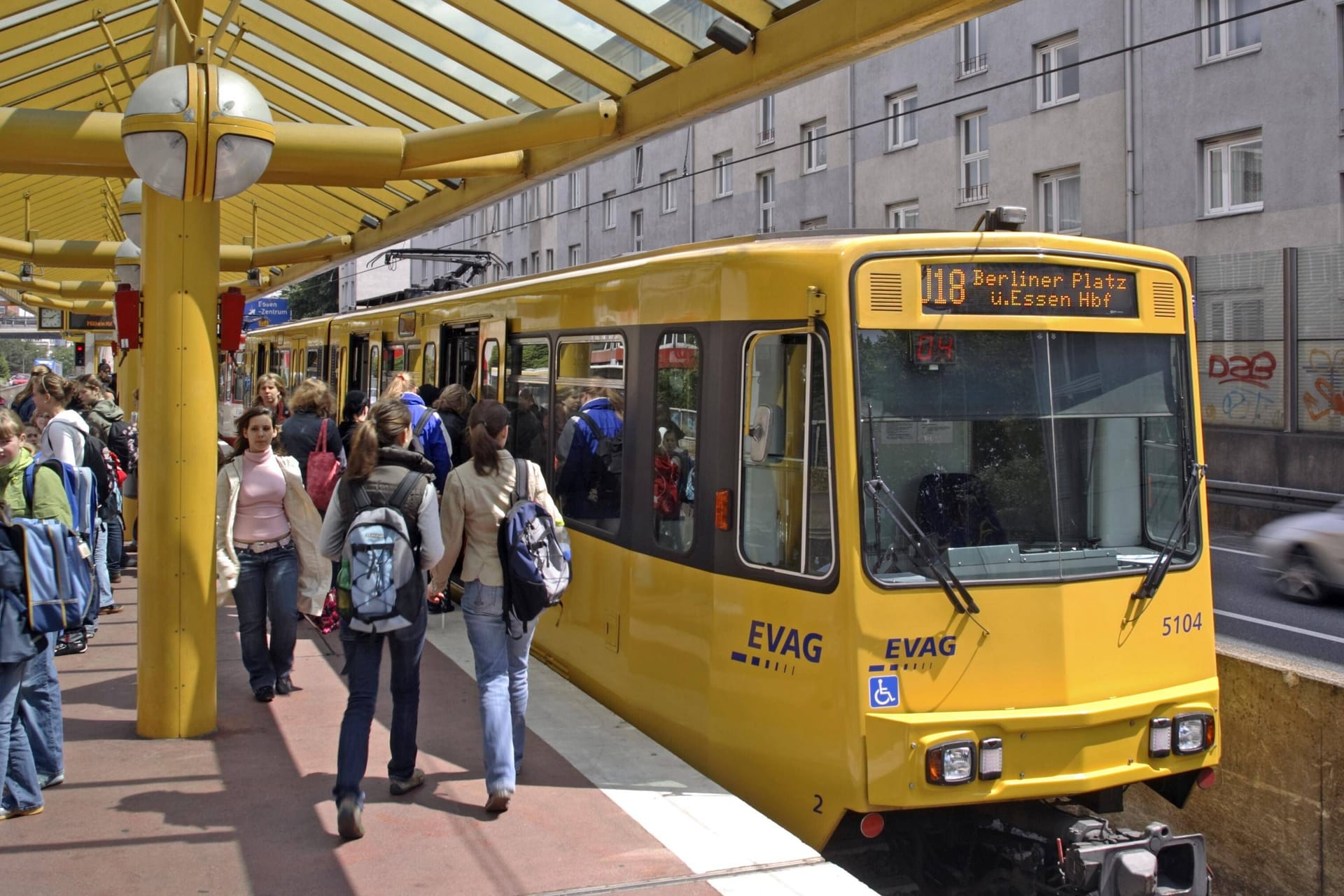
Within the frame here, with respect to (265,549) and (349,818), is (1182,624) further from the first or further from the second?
(265,549)

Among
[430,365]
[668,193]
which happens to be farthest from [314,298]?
[430,365]

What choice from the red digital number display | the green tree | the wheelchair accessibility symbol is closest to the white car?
the red digital number display

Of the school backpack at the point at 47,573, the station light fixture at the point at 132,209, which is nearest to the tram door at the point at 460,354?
the station light fixture at the point at 132,209

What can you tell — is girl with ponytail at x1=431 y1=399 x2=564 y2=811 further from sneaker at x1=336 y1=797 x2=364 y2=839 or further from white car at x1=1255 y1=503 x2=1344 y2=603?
white car at x1=1255 y1=503 x2=1344 y2=603

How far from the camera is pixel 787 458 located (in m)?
5.70

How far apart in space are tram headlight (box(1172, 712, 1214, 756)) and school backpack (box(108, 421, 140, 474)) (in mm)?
8381

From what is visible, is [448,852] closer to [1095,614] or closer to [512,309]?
[1095,614]

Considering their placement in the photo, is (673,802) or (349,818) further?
(673,802)

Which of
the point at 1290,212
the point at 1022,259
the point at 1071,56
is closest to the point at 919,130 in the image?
the point at 1071,56

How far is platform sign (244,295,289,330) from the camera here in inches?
1451

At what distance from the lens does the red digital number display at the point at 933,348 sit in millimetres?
5512

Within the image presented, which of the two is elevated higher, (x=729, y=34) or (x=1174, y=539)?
(x=729, y=34)

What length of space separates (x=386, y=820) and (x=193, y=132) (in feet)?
10.1

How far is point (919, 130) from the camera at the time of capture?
1084 inches
